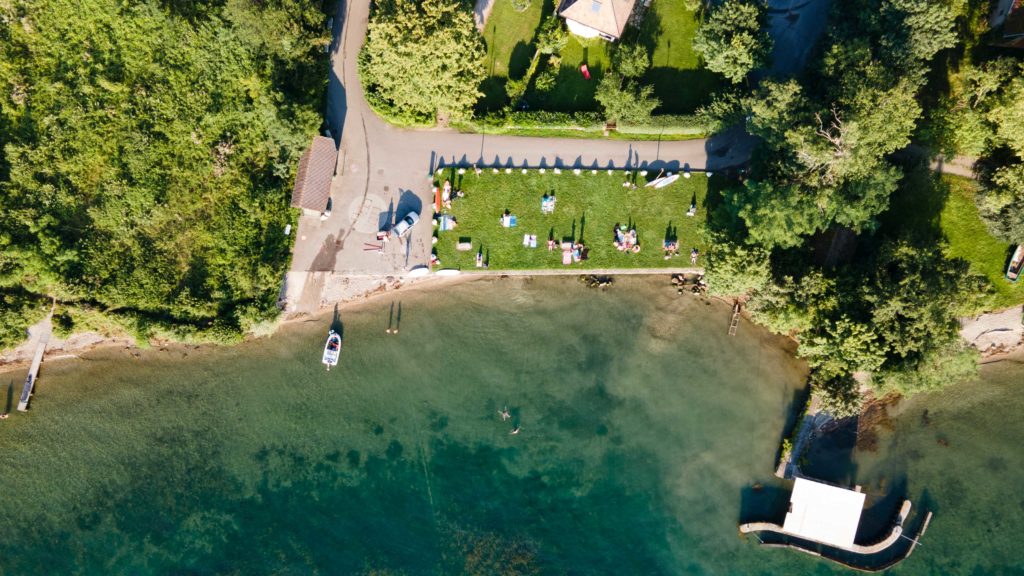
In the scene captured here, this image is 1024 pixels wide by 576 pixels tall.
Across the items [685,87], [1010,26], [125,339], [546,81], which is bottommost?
[125,339]

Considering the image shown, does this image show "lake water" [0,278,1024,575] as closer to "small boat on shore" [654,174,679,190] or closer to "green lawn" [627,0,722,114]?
"small boat on shore" [654,174,679,190]

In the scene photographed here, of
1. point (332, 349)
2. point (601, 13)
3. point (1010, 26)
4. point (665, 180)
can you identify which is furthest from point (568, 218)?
point (1010, 26)

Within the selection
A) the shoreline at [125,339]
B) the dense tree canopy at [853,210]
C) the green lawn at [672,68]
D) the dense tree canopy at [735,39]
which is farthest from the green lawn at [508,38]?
the dense tree canopy at [853,210]

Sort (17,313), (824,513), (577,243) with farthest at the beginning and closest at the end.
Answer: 1. (577,243)
2. (824,513)
3. (17,313)

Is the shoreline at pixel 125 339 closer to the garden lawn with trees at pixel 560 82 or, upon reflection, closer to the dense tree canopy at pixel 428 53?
the garden lawn with trees at pixel 560 82

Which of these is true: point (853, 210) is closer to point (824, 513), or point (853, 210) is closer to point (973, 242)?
point (973, 242)

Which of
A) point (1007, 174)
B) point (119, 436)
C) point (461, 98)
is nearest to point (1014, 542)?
point (1007, 174)

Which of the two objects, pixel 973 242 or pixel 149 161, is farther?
pixel 973 242

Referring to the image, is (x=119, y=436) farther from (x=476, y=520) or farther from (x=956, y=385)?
(x=956, y=385)
